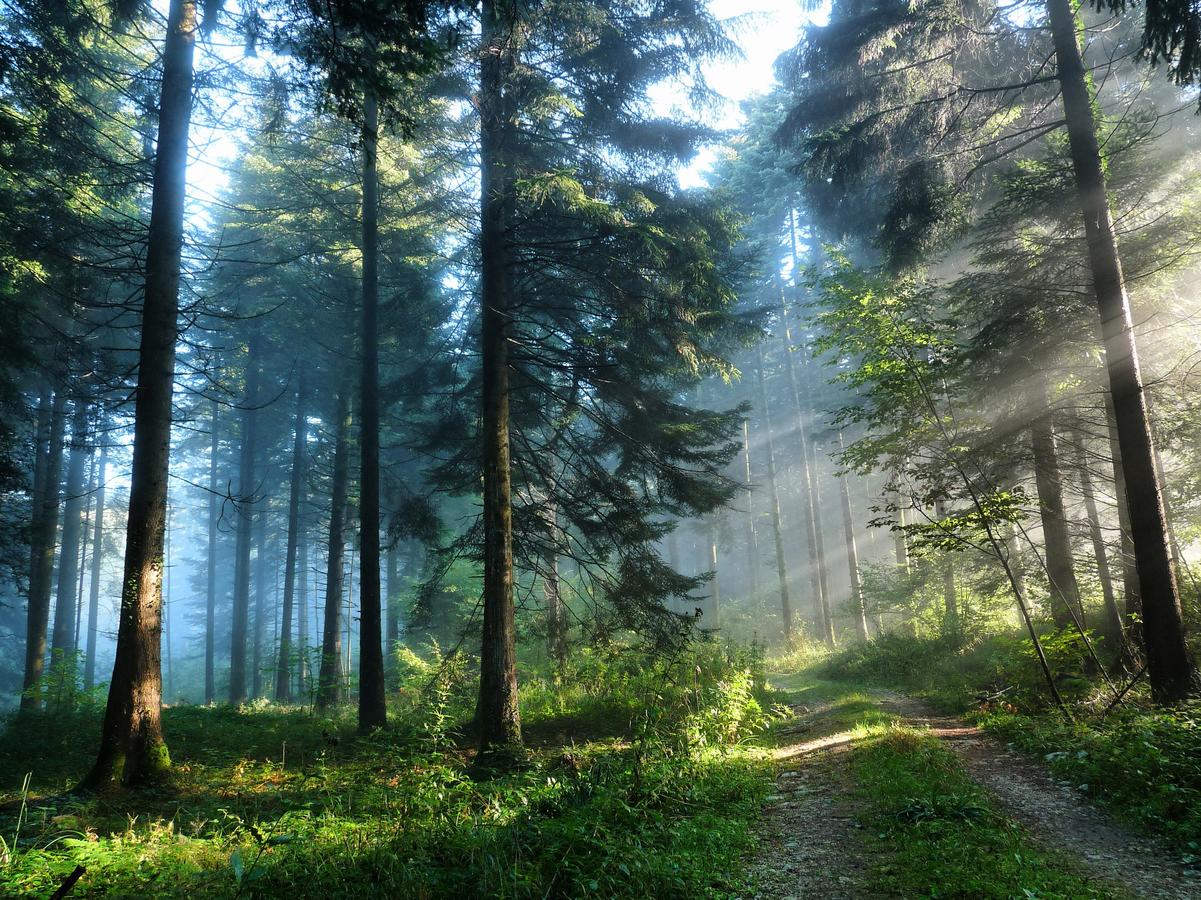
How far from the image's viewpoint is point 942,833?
5.00 m

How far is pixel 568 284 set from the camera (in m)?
11.4

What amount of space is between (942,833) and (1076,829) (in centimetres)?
131

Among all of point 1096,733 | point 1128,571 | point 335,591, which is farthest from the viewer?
point 335,591

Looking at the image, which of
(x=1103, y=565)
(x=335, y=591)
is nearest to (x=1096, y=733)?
(x=1103, y=565)

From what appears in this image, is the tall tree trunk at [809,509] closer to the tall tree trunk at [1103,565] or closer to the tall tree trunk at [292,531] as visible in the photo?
the tall tree trunk at [1103,565]

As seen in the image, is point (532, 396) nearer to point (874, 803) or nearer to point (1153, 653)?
point (874, 803)

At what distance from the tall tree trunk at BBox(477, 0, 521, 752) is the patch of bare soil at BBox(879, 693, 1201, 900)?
5.75 m

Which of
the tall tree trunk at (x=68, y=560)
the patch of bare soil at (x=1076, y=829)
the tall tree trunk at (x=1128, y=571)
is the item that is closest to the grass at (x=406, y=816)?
the patch of bare soil at (x=1076, y=829)

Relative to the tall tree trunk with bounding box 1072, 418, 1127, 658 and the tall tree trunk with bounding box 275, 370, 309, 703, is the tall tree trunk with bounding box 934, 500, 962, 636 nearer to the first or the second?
the tall tree trunk with bounding box 1072, 418, 1127, 658

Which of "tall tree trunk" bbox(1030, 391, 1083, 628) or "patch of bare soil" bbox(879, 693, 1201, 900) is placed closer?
"patch of bare soil" bbox(879, 693, 1201, 900)

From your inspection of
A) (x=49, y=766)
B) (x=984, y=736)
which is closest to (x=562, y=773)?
(x=984, y=736)

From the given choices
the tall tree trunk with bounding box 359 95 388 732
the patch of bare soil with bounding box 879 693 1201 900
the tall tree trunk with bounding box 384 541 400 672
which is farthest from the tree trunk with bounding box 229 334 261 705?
→ the patch of bare soil with bounding box 879 693 1201 900

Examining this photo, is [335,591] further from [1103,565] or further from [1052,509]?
[1103,565]

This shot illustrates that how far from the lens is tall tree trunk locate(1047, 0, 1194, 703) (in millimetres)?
7598
